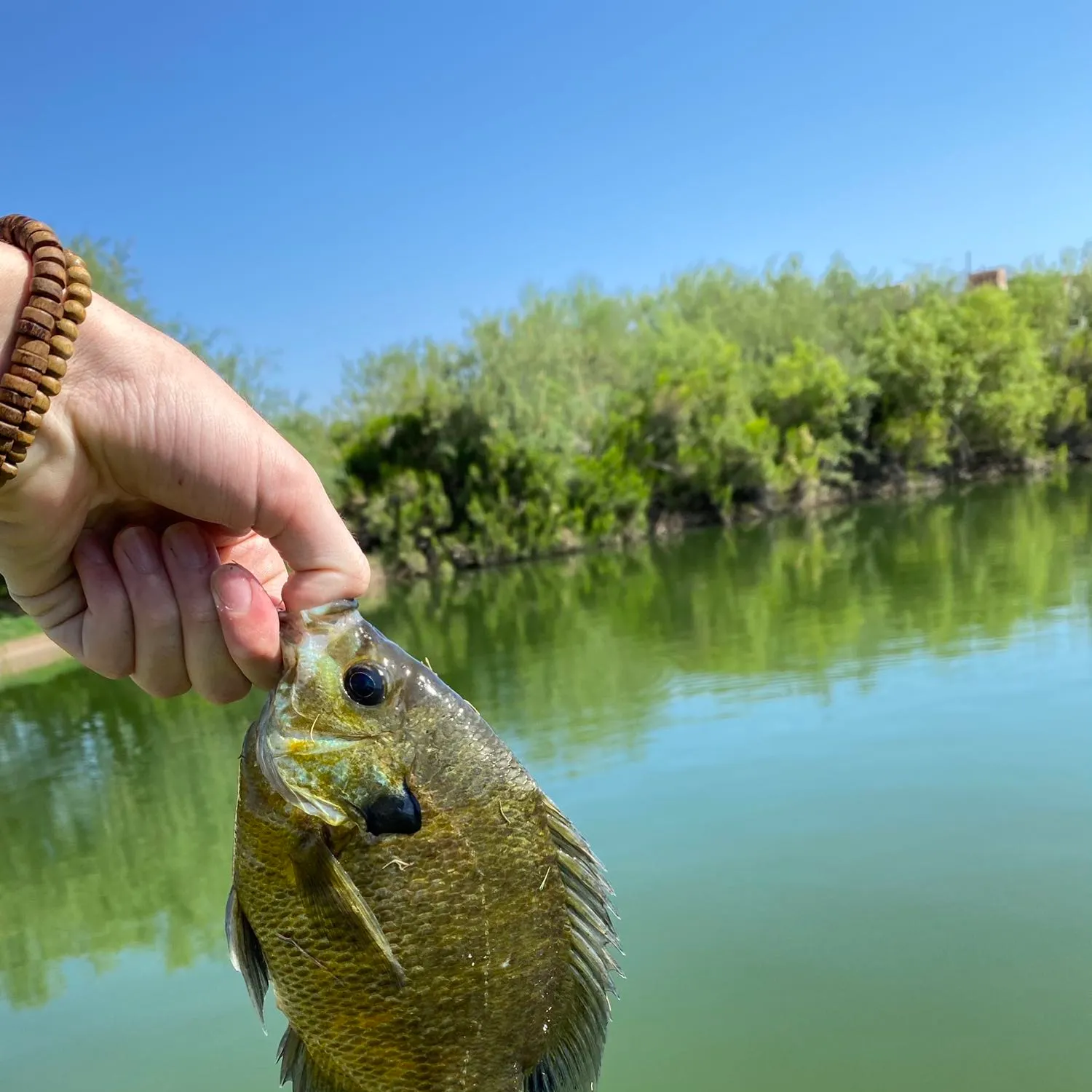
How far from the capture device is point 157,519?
1.76 m

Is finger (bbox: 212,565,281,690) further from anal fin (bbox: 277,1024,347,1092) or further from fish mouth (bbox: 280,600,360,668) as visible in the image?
anal fin (bbox: 277,1024,347,1092)

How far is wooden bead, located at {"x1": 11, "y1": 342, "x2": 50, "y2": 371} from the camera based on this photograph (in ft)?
4.69

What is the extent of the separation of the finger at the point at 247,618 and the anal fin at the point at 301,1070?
21.3 inches

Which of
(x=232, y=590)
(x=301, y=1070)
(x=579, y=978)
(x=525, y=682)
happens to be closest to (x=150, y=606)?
(x=232, y=590)

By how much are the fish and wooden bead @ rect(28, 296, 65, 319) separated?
59 cm

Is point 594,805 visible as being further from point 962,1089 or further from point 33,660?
point 33,660

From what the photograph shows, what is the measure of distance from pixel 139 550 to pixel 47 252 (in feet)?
1.61

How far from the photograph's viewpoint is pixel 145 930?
20.1ft

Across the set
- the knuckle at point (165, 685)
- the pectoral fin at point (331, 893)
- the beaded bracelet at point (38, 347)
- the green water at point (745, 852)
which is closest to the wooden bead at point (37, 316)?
the beaded bracelet at point (38, 347)

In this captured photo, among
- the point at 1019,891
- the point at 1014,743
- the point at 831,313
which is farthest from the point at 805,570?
the point at 831,313

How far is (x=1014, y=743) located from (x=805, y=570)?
11.3 m

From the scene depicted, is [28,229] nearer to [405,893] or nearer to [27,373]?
[27,373]

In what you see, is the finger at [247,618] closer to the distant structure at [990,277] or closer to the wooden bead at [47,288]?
the wooden bead at [47,288]

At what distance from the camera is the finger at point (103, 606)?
1716mm
